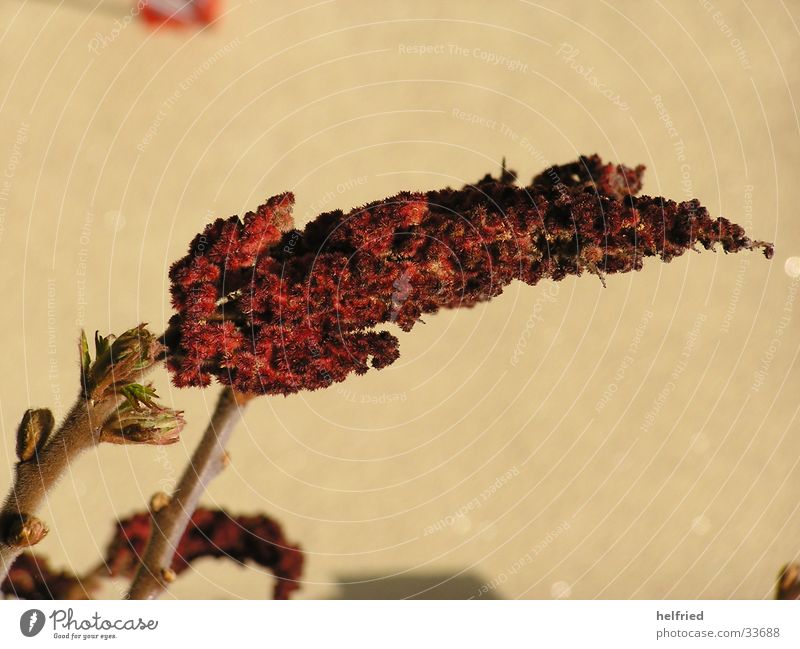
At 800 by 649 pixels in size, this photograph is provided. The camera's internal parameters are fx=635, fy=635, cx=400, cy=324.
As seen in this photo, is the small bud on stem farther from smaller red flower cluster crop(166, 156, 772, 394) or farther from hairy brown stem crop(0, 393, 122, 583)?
smaller red flower cluster crop(166, 156, 772, 394)

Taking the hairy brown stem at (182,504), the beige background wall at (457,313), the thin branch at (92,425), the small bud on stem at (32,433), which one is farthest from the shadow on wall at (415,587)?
the small bud on stem at (32,433)

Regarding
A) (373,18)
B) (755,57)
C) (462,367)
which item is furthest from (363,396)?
(755,57)

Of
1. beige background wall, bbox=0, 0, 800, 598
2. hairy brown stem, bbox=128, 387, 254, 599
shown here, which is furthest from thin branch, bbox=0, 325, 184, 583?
beige background wall, bbox=0, 0, 800, 598

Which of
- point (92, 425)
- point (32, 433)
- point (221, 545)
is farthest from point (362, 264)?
point (221, 545)

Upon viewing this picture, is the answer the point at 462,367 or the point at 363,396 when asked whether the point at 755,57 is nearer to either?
the point at 462,367

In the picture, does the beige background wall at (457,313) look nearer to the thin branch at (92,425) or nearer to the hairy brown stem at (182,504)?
the hairy brown stem at (182,504)

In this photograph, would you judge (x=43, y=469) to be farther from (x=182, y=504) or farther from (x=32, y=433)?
(x=182, y=504)

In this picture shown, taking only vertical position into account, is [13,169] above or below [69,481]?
above
